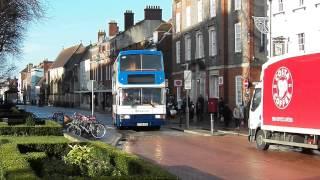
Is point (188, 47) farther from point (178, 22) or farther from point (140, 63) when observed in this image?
point (140, 63)

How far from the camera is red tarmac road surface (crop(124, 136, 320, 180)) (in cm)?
1503

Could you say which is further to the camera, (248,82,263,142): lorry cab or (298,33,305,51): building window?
(298,33,305,51): building window

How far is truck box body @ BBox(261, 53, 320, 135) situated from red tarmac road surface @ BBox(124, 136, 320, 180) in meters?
1.09

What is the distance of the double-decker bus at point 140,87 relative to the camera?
107 ft

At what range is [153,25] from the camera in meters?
74.2

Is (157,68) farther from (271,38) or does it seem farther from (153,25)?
(153,25)

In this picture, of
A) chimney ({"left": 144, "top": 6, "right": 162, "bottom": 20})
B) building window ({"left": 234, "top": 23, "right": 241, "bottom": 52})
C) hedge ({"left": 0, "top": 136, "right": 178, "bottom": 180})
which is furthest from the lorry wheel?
chimney ({"left": 144, "top": 6, "right": 162, "bottom": 20})

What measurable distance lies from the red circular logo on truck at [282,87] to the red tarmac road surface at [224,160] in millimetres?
1825

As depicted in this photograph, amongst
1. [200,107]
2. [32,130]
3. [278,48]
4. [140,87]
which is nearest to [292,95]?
[32,130]

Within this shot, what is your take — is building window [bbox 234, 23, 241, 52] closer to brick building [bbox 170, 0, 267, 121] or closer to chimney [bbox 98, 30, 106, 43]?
brick building [bbox 170, 0, 267, 121]

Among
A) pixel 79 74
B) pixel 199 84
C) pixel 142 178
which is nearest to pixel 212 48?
pixel 199 84

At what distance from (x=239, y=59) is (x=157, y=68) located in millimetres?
11269

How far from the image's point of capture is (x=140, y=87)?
32.6m

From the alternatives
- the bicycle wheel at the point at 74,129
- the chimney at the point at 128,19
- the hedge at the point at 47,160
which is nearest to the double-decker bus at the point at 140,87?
the bicycle wheel at the point at 74,129
